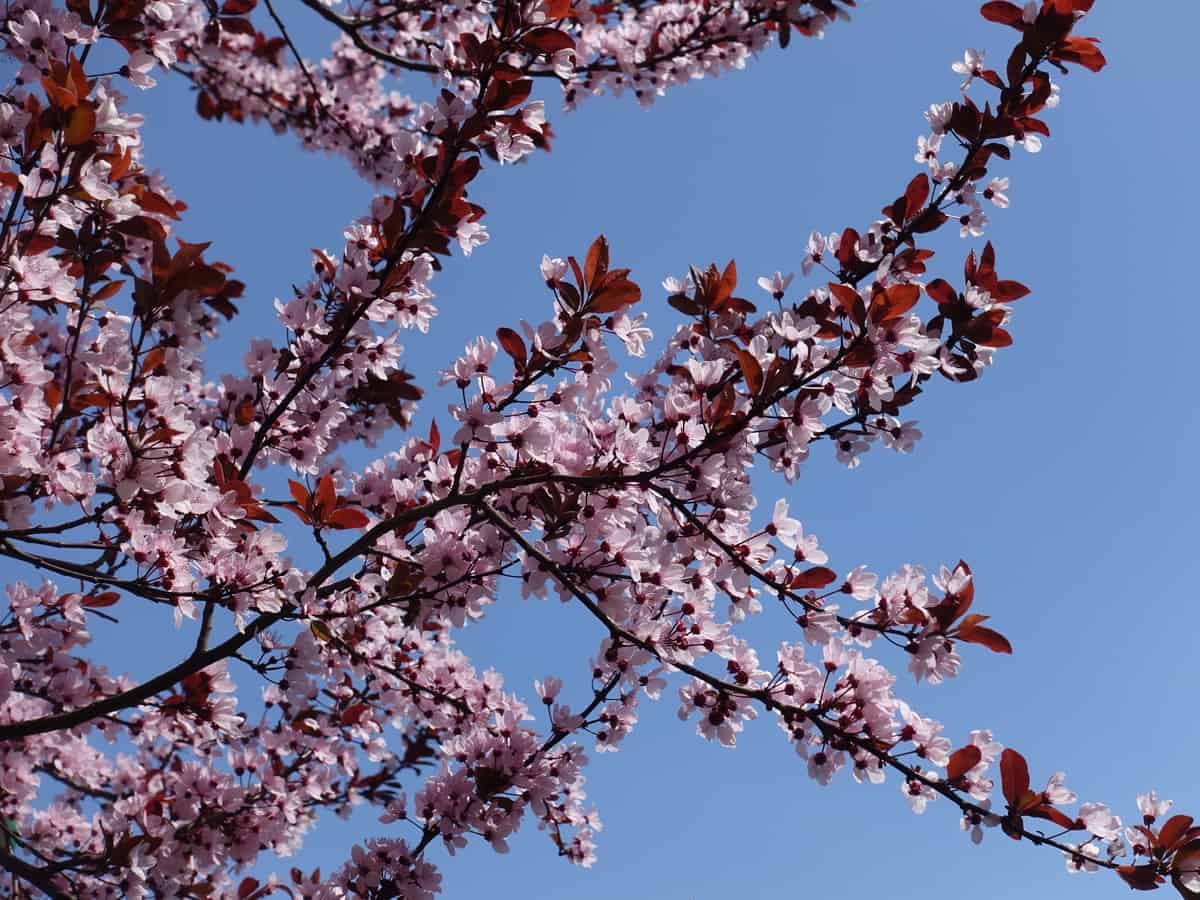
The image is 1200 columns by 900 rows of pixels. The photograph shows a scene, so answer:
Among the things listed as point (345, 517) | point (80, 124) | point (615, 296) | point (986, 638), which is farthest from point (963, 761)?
point (80, 124)

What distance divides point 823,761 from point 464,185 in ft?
6.85

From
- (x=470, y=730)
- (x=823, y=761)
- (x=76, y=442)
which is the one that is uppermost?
(x=76, y=442)

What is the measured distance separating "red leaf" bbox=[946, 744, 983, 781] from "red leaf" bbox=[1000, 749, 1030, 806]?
3.0 inches

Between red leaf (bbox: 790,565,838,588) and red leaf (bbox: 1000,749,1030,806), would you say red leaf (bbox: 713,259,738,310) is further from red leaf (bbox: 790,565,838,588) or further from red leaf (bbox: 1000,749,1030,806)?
red leaf (bbox: 1000,749,1030,806)

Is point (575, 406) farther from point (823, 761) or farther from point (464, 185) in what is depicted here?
point (823, 761)

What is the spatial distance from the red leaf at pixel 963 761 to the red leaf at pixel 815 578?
59 centimetres

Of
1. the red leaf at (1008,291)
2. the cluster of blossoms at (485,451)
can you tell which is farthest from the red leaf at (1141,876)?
the red leaf at (1008,291)

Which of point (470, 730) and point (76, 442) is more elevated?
point (76, 442)

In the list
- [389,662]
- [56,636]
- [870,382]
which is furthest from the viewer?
[389,662]

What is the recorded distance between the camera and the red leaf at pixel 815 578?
257 cm

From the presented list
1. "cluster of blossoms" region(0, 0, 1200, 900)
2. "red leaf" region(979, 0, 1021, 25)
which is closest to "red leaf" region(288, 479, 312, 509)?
"cluster of blossoms" region(0, 0, 1200, 900)

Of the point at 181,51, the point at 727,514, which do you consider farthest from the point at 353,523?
the point at 181,51

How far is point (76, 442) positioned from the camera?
10.3 feet

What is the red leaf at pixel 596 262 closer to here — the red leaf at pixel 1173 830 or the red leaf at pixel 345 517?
the red leaf at pixel 345 517
